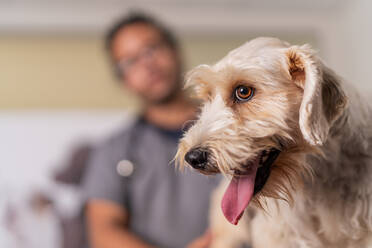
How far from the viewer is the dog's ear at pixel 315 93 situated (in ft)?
1.91

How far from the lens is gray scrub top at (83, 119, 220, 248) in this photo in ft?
4.93

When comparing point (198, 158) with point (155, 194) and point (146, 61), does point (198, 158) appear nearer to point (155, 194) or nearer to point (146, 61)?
point (155, 194)

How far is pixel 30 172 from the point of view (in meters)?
1.95

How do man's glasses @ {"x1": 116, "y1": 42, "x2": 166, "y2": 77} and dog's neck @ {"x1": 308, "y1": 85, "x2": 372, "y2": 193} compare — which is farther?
man's glasses @ {"x1": 116, "y1": 42, "x2": 166, "y2": 77}

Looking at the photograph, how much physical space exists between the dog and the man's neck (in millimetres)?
1008

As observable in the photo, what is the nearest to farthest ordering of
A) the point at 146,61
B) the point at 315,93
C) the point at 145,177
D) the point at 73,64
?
the point at 315,93 < the point at 145,177 < the point at 146,61 < the point at 73,64

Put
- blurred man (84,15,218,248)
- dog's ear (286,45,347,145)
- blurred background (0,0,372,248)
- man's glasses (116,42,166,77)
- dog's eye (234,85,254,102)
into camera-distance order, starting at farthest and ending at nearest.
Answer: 1. blurred background (0,0,372,248)
2. man's glasses (116,42,166,77)
3. blurred man (84,15,218,248)
4. dog's eye (234,85,254,102)
5. dog's ear (286,45,347,145)

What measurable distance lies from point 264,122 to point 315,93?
4.1 inches

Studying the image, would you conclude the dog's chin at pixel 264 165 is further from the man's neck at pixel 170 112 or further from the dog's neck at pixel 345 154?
the man's neck at pixel 170 112

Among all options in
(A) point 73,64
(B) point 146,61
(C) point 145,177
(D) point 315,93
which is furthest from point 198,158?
(A) point 73,64

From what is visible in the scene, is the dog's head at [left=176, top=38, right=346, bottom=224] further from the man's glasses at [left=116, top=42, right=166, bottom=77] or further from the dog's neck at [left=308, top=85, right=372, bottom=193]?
the man's glasses at [left=116, top=42, right=166, bottom=77]

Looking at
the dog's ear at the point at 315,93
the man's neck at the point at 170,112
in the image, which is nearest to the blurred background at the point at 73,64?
the man's neck at the point at 170,112

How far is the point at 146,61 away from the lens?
164 cm

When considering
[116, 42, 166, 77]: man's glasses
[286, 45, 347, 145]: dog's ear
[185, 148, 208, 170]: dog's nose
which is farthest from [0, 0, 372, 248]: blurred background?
[286, 45, 347, 145]: dog's ear
